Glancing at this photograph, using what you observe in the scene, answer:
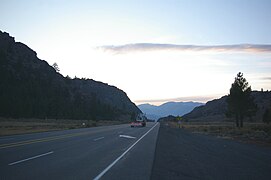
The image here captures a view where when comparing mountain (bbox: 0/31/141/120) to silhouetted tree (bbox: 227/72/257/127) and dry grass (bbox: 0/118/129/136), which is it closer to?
dry grass (bbox: 0/118/129/136)

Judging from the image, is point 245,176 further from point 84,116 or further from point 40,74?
point 40,74

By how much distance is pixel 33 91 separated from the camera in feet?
399

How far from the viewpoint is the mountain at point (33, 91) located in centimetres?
9976

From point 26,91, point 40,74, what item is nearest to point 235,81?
point 26,91

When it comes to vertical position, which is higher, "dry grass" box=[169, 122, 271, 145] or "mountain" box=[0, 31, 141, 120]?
"mountain" box=[0, 31, 141, 120]

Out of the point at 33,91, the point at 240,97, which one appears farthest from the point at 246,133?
the point at 33,91

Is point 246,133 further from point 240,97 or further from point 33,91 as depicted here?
point 33,91

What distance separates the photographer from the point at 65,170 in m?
10.3

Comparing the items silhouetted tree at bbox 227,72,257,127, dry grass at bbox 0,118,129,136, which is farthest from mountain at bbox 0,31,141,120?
silhouetted tree at bbox 227,72,257,127

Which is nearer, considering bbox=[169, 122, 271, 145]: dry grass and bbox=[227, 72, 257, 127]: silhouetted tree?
bbox=[169, 122, 271, 145]: dry grass

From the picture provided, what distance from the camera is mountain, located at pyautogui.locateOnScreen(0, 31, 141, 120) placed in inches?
3928

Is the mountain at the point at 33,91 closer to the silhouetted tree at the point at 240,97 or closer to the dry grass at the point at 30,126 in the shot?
the dry grass at the point at 30,126

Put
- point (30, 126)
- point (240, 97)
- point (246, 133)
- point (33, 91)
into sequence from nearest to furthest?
point (246, 133)
point (240, 97)
point (30, 126)
point (33, 91)

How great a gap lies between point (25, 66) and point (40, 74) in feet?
28.5
